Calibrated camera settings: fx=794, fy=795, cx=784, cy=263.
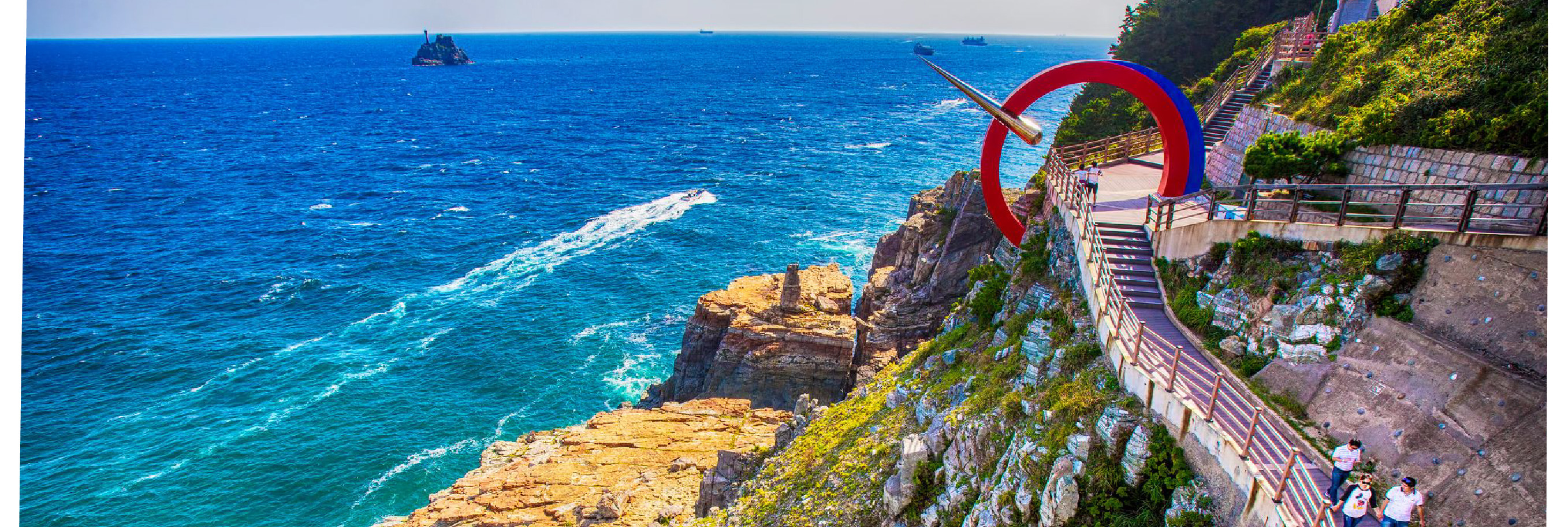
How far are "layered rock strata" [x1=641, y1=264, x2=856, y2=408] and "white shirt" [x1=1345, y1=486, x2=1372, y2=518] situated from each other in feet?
108

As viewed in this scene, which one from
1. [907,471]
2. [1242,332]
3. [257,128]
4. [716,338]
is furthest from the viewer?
[257,128]

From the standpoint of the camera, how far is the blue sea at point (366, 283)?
47812 millimetres

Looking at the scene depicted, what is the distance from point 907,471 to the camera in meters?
21.7

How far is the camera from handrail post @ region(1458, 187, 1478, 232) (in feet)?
51.8

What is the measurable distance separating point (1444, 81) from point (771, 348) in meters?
32.5

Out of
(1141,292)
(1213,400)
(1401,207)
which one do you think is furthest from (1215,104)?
(1213,400)

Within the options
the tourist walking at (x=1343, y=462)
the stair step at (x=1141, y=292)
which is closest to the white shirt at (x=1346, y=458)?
the tourist walking at (x=1343, y=462)

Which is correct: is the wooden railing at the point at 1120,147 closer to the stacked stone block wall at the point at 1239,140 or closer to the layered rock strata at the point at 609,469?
the stacked stone block wall at the point at 1239,140

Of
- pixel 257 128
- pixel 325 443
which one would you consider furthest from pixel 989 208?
pixel 257 128

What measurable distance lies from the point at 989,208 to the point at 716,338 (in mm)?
22706

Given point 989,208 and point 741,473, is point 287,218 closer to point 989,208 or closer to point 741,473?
point 741,473

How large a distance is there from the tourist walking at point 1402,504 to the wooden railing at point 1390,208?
6577 millimetres

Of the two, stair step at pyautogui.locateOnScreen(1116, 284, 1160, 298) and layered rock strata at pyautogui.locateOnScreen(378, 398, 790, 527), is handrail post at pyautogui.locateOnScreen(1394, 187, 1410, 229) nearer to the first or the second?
stair step at pyautogui.locateOnScreen(1116, 284, 1160, 298)

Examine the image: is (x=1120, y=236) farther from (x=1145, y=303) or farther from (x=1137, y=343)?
(x=1137, y=343)
